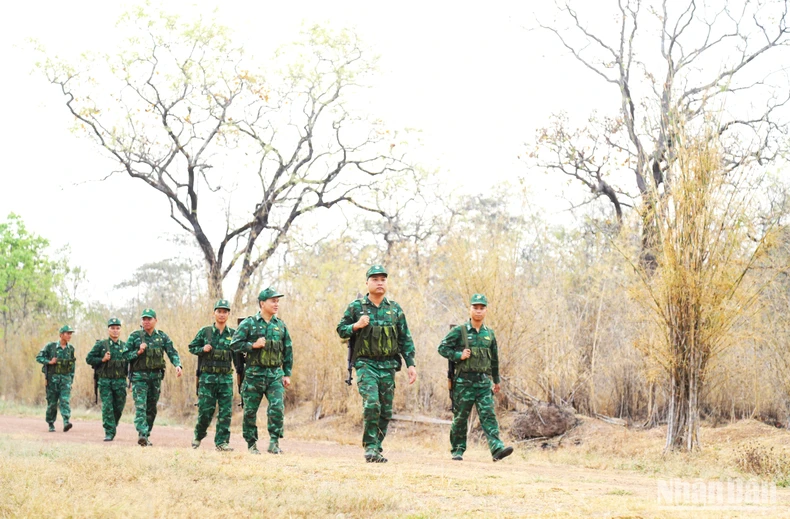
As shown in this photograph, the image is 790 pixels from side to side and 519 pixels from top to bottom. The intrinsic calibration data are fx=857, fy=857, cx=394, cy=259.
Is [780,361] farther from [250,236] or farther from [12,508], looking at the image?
[250,236]

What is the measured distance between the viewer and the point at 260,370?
11.5 metres

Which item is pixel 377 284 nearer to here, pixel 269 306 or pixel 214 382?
pixel 269 306

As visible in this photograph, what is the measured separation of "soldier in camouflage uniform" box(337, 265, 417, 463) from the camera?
1024 cm

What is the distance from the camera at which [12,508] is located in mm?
6637

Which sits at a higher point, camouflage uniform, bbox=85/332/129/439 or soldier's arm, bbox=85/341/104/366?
soldier's arm, bbox=85/341/104/366

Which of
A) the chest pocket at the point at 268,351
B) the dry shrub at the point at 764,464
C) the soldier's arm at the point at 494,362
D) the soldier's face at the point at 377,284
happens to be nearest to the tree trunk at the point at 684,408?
the dry shrub at the point at 764,464

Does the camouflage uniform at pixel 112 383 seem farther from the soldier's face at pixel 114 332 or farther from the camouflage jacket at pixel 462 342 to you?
the camouflage jacket at pixel 462 342

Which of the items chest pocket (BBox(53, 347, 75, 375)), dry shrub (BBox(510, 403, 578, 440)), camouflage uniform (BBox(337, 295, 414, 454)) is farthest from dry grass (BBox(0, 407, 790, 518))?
chest pocket (BBox(53, 347, 75, 375))

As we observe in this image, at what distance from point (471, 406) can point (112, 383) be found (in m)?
6.72

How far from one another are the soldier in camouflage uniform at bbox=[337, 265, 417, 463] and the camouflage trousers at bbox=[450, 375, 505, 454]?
1.31 metres

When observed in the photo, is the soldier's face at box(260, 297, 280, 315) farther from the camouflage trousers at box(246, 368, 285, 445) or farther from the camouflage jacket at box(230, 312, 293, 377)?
the camouflage trousers at box(246, 368, 285, 445)

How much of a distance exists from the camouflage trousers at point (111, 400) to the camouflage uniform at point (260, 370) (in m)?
4.01

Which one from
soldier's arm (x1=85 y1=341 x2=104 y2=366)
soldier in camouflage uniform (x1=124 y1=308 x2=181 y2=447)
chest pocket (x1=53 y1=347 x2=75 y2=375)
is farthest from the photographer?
chest pocket (x1=53 y1=347 x2=75 y2=375)

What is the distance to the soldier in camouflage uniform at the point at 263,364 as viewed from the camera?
11.4 meters
